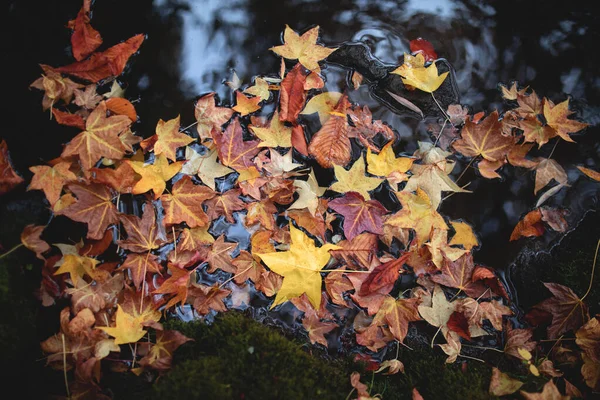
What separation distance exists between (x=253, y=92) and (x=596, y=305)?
2.12 metres

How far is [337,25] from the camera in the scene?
2.42 m

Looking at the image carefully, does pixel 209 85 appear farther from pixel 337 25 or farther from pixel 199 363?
pixel 199 363

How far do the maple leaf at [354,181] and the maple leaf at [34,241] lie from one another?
4.83 ft

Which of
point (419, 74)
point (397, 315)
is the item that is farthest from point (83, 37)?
point (397, 315)

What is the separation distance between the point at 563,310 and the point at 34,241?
2.66 m

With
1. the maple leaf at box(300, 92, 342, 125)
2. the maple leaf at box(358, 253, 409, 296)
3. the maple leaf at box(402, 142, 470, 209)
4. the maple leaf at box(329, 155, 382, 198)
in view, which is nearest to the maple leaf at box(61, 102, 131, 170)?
the maple leaf at box(300, 92, 342, 125)

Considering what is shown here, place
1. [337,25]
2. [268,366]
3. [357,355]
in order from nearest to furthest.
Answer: [268,366] < [357,355] < [337,25]

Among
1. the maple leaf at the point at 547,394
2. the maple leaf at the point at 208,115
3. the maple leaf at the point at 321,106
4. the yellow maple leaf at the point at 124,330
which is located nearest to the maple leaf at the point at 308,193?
the maple leaf at the point at 321,106

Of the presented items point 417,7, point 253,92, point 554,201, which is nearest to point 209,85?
point 253,92

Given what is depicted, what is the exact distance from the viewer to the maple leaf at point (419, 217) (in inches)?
81.7

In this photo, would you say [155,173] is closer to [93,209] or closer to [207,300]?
[93,209]

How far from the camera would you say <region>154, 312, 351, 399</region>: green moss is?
1553 mm

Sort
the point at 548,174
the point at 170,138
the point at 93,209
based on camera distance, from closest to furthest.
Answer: the point at 93,209, the point at 170,138, the point at 548,174

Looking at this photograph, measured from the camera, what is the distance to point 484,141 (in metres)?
2.20
